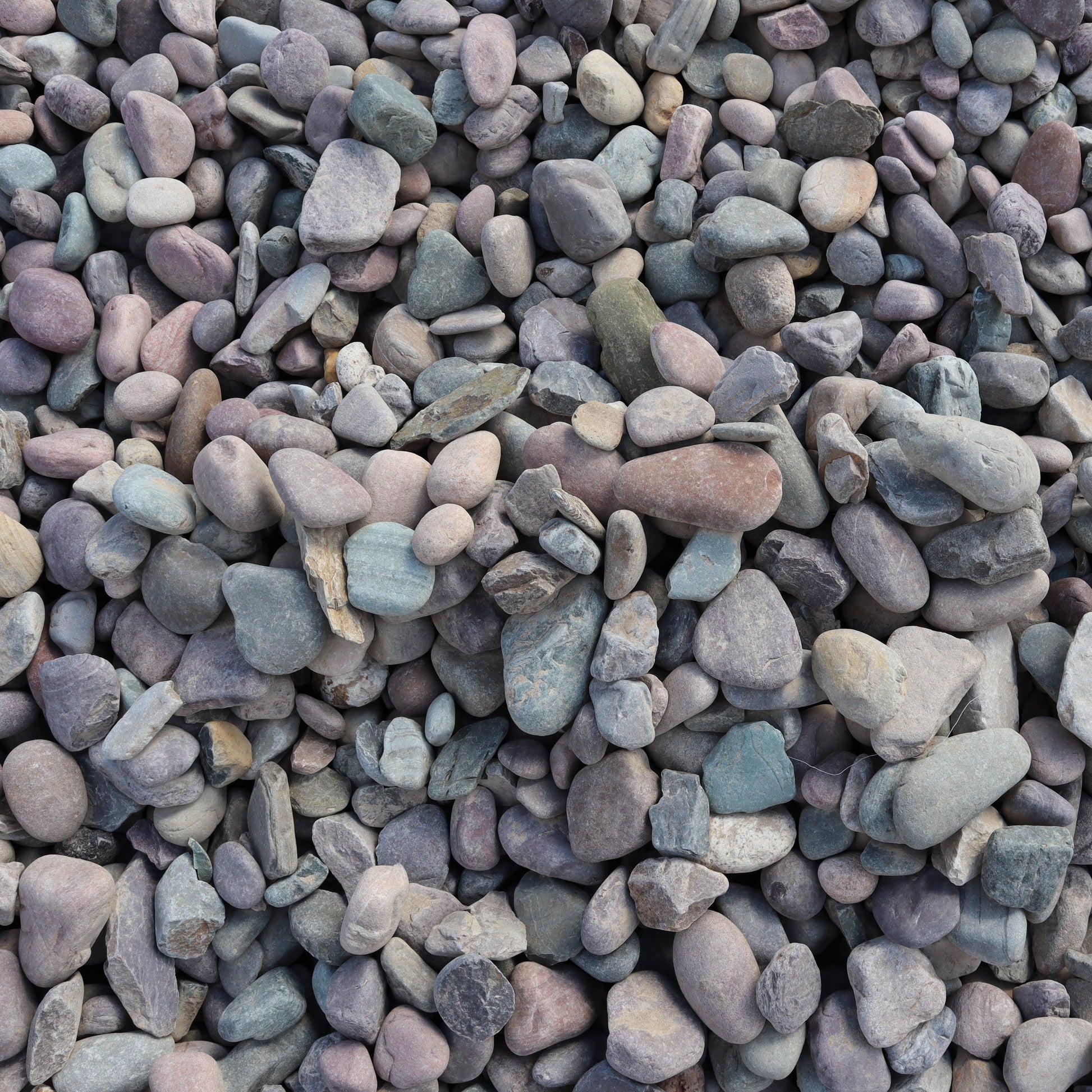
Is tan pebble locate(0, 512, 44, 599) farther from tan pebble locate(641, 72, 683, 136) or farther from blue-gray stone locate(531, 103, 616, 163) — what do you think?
tan pebble locate(641, 72, 683, 136)

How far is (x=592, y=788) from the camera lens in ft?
4.59

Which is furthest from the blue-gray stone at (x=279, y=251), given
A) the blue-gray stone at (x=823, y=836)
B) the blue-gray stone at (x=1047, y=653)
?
the blue-gray stone at (x=1047, y=653)

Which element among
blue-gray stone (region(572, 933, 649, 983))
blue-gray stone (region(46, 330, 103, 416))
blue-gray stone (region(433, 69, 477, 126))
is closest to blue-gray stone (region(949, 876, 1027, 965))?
blue-gray stone (region(572, 933, 649, 983))

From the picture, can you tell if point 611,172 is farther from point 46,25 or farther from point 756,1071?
point 756,1071

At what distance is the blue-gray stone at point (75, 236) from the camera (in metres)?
1.73

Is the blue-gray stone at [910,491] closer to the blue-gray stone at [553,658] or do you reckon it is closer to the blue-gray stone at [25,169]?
the blue-gray stone at [553,658]

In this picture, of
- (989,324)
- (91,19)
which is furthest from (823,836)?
(91,19)

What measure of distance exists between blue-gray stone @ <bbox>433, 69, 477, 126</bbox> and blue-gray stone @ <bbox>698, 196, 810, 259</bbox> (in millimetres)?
531

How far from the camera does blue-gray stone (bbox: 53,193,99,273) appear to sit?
68.2 inches

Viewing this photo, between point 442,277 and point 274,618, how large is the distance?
70 cm

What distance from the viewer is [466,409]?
4.95ft

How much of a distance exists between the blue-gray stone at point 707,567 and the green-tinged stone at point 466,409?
392 millimetres

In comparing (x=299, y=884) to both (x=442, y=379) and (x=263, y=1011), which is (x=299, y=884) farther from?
(x=442, y=379)

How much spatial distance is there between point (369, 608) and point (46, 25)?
1494 millimetres
